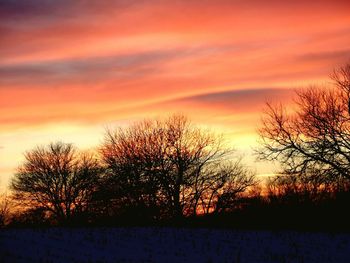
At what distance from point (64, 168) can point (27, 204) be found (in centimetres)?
637

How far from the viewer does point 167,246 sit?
69.5 feet

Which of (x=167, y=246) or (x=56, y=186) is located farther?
(x=56, y=186)

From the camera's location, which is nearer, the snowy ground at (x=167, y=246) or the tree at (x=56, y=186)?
the snowy ground at (x=167, y=246)

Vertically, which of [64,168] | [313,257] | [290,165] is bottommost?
[313,257]

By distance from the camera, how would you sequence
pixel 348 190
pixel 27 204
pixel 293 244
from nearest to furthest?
pixel 293 244 → pixel 348 190 → pixel 27 204

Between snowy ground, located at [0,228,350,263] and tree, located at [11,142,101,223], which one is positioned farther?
tree, located at [11,142,101,223]

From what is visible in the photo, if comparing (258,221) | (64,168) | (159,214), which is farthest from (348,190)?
(64,168)

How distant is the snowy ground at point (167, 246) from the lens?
705 inches

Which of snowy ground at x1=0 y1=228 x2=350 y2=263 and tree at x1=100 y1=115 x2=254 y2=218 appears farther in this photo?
tree at x1=100 y1=115 x2=254 y2=218

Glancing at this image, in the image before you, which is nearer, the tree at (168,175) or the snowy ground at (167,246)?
the snowy ground at (167,246)

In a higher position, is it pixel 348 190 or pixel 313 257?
pixel 348 190

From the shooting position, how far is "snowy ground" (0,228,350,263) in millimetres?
17906

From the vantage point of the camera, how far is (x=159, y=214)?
48.8 metres

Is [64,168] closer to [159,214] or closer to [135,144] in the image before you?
[135,144]
